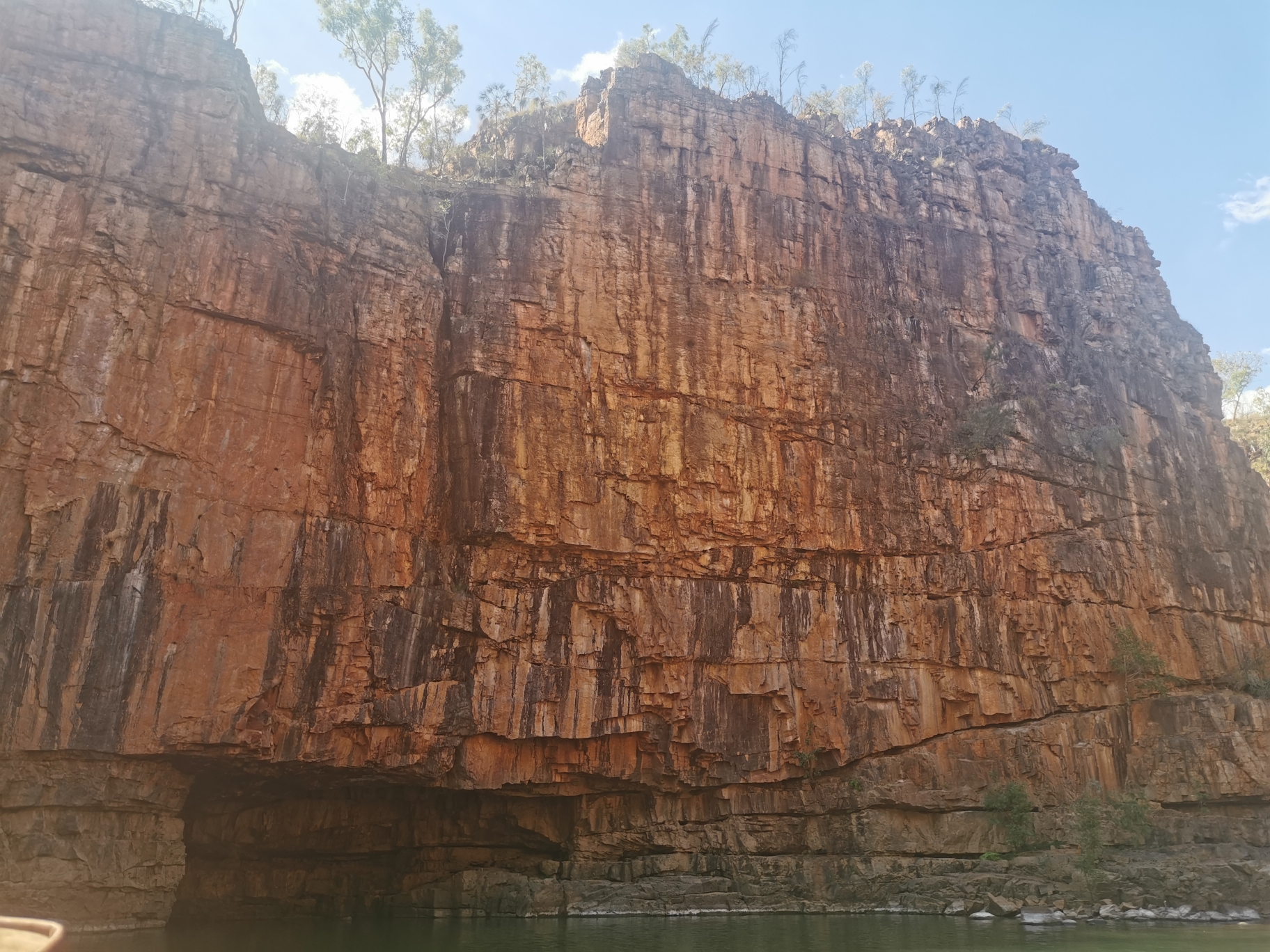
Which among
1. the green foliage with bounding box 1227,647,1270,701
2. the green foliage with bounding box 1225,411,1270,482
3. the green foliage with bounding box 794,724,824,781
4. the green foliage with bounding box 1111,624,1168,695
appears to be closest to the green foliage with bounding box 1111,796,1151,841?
the green foliage with bounding box 1111,624,1168,695

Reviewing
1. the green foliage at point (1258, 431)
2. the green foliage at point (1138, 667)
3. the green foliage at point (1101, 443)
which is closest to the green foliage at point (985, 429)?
the green foliage at point (1101, 443)

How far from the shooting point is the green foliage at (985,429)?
32.7 meters

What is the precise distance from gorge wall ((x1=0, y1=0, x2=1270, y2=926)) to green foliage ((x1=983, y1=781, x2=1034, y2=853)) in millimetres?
556

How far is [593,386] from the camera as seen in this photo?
95.0ft

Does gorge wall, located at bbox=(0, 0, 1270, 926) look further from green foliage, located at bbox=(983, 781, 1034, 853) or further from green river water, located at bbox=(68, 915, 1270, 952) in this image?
green river water, located at bbox=(68, 915, 1270, 952)

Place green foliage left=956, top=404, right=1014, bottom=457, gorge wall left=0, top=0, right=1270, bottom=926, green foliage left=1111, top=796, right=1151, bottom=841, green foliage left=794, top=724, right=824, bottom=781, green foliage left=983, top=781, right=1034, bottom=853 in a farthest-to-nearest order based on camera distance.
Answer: green foliage left=956, top=404, right=1014, bottom=457, green foliage left=794, top=724, right=824, bottom=781, green foliage left=1111, top=796, right=1151, bottom=841, green foliage left=983, top=781, right=1034, bottom=853, gorge wall left=0, top=0, right=1270, bottom=926

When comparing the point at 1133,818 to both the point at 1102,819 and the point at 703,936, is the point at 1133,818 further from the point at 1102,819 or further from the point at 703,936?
the point at 703,936

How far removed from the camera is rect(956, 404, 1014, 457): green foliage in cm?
3266

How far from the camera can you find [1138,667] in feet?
100

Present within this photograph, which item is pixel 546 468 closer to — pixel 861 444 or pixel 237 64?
pixel 861 444

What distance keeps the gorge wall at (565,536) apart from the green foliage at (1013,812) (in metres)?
0.56

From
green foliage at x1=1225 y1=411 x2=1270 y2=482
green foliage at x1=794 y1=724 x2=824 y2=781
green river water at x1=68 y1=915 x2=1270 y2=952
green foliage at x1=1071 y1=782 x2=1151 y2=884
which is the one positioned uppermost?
green foliage at x1=1225 y1=411 x2=1270 y2=482

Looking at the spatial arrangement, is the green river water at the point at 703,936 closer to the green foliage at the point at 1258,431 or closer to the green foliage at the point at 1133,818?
the green foliage at the point at 1133,818

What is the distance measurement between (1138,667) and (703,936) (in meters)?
18.0
